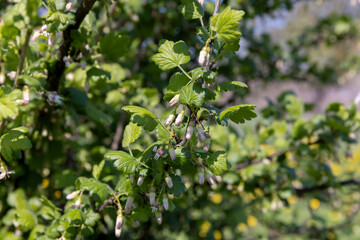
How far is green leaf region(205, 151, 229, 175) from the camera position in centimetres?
88

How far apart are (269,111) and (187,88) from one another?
1.50 meters

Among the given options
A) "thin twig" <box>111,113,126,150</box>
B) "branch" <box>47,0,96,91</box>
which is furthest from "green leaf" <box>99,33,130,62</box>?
"thin twig" <box>111,113,126,150</box>

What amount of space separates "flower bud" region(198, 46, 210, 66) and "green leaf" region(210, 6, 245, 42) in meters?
Result: 0.05

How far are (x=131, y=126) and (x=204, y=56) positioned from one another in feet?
0.97

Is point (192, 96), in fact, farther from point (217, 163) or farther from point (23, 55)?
point (23, 55)

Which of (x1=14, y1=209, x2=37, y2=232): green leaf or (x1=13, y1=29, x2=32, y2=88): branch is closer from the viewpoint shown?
(x1=13, y1=29, x2=32, y2=88): branch

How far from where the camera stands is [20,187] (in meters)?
1.79

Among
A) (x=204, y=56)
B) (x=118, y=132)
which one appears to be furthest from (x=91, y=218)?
(x=118, y=132)

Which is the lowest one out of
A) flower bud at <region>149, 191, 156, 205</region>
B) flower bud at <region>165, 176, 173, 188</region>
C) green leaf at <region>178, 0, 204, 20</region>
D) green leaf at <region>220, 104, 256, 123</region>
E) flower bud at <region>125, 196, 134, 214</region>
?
flower bud at <region>125, 196, 134, 214</region>

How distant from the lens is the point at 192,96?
81cm

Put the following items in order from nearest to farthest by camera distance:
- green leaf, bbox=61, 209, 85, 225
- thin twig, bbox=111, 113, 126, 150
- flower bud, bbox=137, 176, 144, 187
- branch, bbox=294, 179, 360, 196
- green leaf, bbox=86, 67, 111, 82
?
flower bud, bbox=137, 176, 144, 187 < green leaf, bbox=61, 209, 85, 225 < green leaf, bbox=86, 67, 111, 82 < branch, bbox=294, 179, 360, 196 < thin twig, bbox=111, 113, 126, 150

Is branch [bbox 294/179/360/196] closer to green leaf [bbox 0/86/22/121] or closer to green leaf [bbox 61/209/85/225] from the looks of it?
green leaf [bbox 61/209/85/225]

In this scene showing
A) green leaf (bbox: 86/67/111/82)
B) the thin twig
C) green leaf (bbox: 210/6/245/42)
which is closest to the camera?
green leaf (bbox: 210/6/245/42)

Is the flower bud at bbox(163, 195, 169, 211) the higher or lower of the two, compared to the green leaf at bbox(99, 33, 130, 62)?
lower
